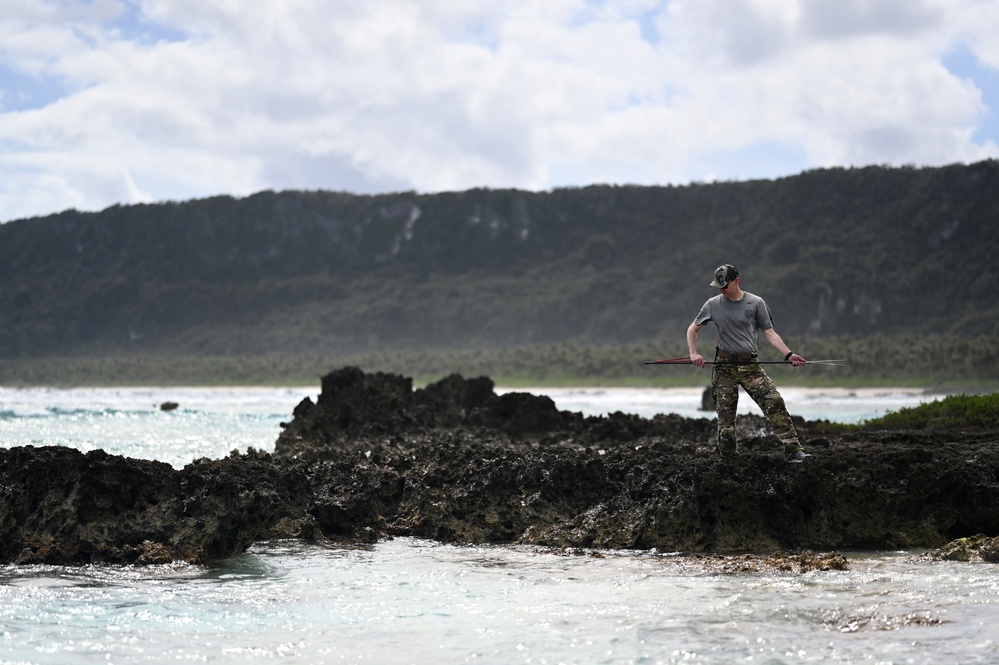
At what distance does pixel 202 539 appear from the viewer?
32.1 feet

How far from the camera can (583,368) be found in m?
71.6

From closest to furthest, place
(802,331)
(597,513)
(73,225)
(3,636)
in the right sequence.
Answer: (3,636), (597,513), (802,331), (73,225)

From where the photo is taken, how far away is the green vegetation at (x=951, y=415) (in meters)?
15.9

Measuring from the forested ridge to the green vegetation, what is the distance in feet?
281

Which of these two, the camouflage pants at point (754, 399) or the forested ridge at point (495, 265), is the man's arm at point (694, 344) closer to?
the camouflage pants at point (754, 399)

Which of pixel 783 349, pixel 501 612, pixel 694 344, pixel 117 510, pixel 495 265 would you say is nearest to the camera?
pixel 501 612

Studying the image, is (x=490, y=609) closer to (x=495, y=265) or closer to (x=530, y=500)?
(x=530, y=500)

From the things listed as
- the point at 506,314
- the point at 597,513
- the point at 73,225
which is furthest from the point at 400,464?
the point at 73,225

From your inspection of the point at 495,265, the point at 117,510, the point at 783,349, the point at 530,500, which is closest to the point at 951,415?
the point at 783,349

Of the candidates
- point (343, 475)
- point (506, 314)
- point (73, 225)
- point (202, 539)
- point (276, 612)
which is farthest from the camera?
point (73, 225)

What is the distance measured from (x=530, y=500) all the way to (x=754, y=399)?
226cm

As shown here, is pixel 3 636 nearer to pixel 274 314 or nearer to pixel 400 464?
pixel 400 464

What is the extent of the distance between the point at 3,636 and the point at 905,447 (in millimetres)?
8064

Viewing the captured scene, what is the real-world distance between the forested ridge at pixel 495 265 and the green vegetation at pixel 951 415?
85786 mm
